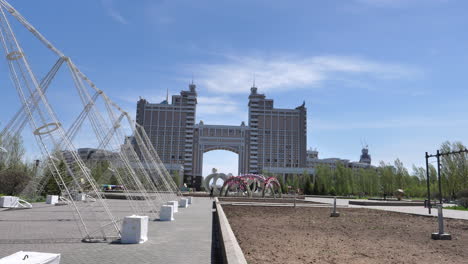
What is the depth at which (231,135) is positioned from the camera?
136625 millimetres

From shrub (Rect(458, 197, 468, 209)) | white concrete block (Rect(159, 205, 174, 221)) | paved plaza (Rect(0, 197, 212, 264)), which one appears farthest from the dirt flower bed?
shrub (Rect(458, 197, 468, 209))

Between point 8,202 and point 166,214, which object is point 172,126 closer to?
point 8,202

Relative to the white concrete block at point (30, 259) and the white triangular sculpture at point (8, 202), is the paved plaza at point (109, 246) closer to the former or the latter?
the white concrete block at point (30, 259)

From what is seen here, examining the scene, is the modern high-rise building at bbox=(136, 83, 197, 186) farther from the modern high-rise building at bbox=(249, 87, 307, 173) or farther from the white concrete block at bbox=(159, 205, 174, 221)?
the white concrete block at bbox=(159, 205, 174, 221)

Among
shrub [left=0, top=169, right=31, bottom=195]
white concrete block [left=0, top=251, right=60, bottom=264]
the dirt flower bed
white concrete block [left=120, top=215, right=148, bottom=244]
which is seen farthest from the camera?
shrub [left=0, top=169, right=31, bottom=195]

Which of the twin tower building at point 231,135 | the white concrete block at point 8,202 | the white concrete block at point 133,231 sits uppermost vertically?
the twin tower building at point 231,135

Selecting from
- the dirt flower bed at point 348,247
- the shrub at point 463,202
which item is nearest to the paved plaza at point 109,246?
the dirt flower bed at point 348,247

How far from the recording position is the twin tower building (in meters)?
134

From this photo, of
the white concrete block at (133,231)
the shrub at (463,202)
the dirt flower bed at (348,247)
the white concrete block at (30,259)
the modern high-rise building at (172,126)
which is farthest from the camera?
the modern high-rise building at (172,126)

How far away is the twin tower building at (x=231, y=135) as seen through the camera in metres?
134

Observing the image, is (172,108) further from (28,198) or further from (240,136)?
(28,198)

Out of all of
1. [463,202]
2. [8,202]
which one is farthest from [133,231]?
[463,202]

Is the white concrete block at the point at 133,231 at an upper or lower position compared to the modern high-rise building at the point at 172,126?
lower

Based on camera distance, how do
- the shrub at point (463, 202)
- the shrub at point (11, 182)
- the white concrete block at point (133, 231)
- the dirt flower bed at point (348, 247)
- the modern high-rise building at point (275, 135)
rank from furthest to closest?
the modern high-rise building at point (275, 135) → the shrub at point (463, 202) → the shrub at point (11, 182) → the white concrete block at point (133, 231) → the dirt flower bed at point (348, 247)
